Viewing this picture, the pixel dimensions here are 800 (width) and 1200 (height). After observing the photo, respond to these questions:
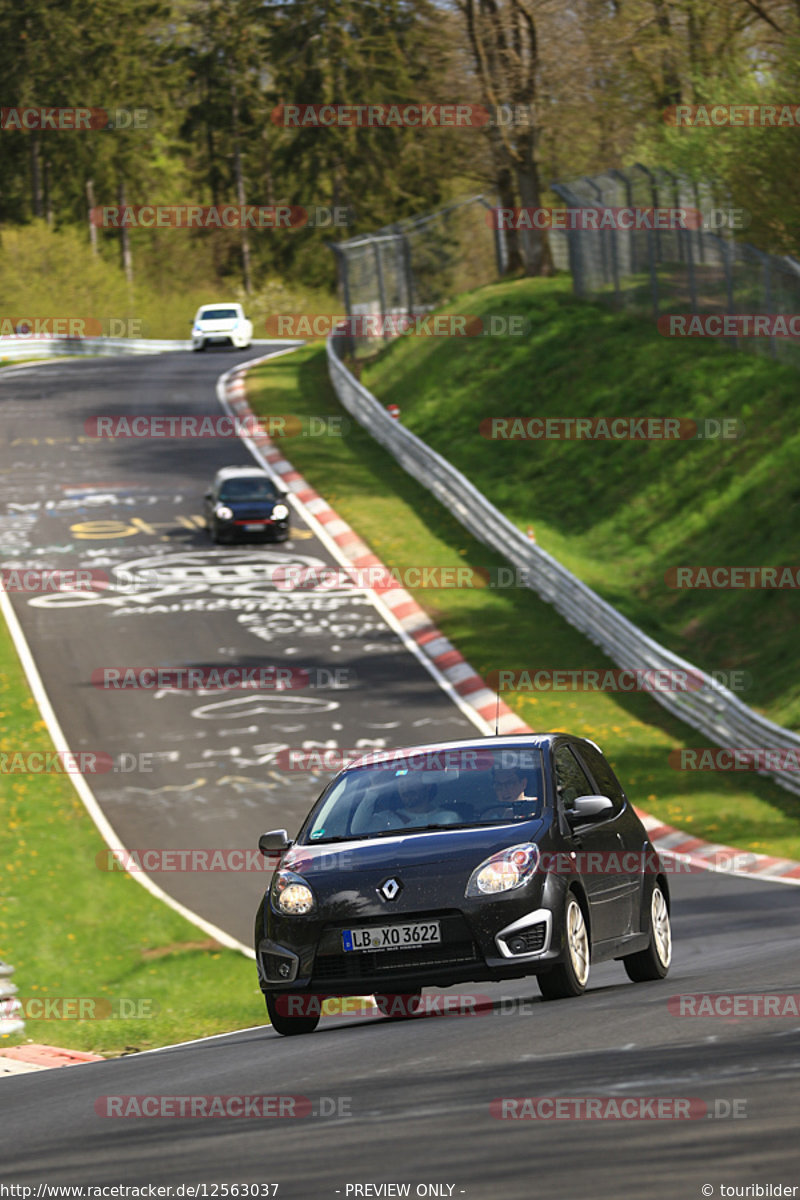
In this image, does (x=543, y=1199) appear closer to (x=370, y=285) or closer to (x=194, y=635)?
(x=194, y=635)

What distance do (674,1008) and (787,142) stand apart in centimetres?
2869

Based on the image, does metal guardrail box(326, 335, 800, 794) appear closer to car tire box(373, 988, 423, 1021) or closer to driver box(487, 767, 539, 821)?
car tire box(373, 988, 423, 1021)

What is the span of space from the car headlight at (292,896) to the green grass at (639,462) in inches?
608

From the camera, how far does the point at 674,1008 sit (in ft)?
29.1

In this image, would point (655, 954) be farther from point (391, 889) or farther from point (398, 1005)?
point (391, 889)

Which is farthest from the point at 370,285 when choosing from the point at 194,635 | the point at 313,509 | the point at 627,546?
the point at 194,635

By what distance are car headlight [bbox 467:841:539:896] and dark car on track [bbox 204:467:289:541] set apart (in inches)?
1005

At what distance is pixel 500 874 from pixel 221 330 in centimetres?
5728

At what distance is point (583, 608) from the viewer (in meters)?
28.9

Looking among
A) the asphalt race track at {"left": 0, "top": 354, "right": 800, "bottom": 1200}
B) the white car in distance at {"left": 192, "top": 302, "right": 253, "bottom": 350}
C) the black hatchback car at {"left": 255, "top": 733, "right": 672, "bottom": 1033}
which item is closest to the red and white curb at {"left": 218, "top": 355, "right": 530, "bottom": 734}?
the asphalt race track at {"left": 0, "top": 354, "right": 800, "bottom": 1200}

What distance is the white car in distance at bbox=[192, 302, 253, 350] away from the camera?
64.9 meters

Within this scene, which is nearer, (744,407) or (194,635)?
(194,635)

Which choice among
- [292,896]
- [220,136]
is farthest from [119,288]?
[292,896]

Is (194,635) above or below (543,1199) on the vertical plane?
below
